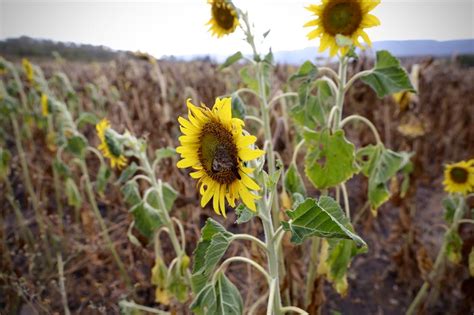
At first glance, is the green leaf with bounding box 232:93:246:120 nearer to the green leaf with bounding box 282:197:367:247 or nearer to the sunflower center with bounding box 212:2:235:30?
the sunflower center with bounding box 212:2:235:30

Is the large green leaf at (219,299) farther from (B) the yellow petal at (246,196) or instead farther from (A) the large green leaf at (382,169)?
(A) the large green leaf at (382,169)

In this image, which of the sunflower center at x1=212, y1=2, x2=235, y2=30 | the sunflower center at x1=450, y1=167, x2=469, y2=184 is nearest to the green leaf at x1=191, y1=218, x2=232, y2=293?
the sunflower center at x1=212, y1=2, x2=235, y2=30

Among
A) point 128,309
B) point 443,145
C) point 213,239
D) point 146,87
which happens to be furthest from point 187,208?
point 443,145

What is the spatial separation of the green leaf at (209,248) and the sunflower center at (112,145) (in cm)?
66

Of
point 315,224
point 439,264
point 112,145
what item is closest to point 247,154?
point 315,224

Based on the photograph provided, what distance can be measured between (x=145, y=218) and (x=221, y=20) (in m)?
0.80

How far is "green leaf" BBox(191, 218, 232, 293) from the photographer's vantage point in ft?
2.43

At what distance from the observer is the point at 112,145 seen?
139cm

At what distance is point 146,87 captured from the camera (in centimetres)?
365

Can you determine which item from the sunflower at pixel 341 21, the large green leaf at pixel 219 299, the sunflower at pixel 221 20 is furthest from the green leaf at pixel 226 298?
the sunflower at pixel 221 20

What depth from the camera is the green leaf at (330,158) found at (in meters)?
1.07

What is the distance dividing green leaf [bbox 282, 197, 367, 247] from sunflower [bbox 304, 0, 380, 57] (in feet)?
2.12

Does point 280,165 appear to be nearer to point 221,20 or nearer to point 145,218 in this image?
point 145,218

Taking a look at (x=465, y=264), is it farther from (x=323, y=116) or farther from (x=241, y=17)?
(x=241, y=17)
